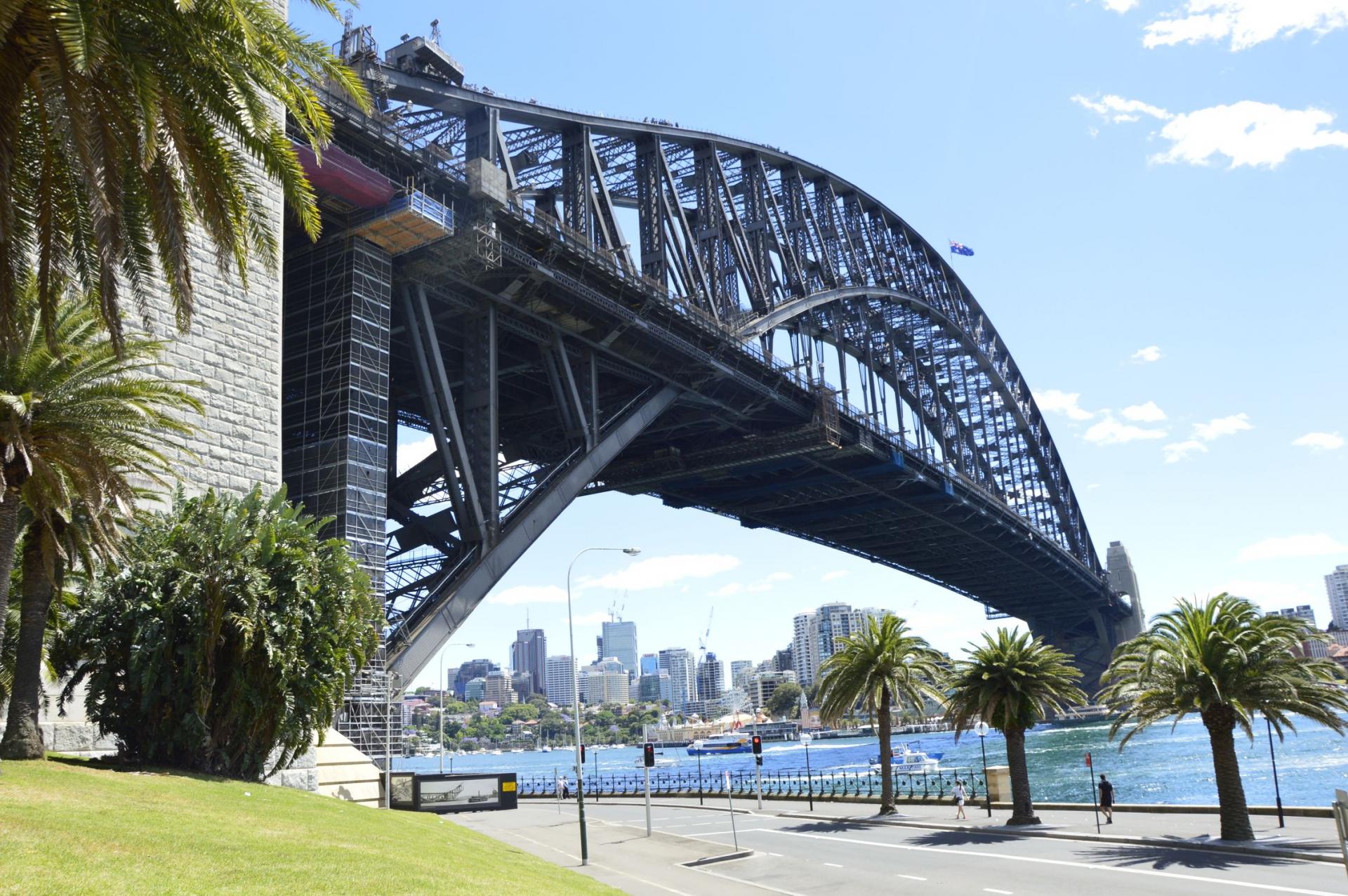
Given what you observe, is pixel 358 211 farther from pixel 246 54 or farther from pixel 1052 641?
pixel 1052 641

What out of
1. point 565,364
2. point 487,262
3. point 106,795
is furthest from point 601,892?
point 565,364

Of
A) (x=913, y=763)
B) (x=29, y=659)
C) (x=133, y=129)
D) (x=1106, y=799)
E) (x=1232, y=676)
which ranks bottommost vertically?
(x=913, y=763)

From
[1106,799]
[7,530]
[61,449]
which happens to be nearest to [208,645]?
[7,530]

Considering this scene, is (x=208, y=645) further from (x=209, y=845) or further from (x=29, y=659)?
(x=209, y=845)

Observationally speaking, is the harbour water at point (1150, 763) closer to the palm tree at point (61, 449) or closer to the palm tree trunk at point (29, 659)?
the palm tree at point (61, 449)

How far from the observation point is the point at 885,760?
43.4 metres

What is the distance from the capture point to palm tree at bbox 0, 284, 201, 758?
18797mm

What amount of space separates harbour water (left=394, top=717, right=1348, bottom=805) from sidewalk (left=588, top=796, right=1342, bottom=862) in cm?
368

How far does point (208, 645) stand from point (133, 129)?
48.7 feet

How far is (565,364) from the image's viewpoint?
48.1 meters

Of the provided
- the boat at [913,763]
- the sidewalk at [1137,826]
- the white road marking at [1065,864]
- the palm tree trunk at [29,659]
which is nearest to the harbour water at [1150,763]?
the boat at [913,763]

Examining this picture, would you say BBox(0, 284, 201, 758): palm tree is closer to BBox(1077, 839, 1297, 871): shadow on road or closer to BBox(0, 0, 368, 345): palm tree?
BBox(0, 0, 368, 345): palm tree

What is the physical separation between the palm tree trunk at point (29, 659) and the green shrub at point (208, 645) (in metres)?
1.82

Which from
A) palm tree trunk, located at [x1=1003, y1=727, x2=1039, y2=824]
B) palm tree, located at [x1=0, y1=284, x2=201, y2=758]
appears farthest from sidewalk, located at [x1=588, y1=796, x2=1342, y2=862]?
palm tree, located at [x1=0, y1=284, x2=201, y2=758]
